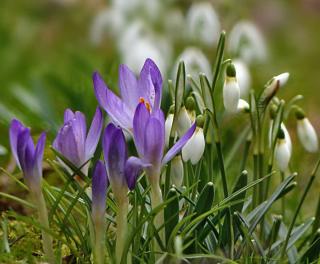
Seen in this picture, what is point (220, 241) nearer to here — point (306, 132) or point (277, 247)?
point (277, 247)

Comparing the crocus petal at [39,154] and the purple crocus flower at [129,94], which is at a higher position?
the purple crocus flower at [129,94]

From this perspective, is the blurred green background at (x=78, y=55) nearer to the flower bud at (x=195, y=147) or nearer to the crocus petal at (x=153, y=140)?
the flower bud at (x=195, y=147)

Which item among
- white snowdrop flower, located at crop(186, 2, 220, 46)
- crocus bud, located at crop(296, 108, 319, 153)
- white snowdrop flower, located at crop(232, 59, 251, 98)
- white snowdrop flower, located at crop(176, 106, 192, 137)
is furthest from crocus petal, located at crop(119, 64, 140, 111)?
white snowdrop flower, located at crop(186, 2, 220, 46)

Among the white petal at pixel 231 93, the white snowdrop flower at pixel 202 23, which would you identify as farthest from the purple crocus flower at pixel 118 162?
the white snowdrop flower at pixel 202 23

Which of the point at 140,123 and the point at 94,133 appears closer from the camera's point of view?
the point at 140,123

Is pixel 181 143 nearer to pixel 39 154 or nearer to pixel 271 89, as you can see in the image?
pixel 39 154

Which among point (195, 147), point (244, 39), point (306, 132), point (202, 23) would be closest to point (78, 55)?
point (202, 23)
